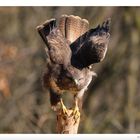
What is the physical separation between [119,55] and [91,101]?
481 millimetres

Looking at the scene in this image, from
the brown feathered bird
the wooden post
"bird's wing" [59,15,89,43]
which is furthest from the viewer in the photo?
"bird's wing" [59,15,89,43]

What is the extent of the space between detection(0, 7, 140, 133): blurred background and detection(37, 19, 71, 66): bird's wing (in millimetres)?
1485

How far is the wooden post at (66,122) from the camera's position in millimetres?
5180

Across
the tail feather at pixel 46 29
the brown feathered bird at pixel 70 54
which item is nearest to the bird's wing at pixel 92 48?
the brown feathered bird at pixel 70 54

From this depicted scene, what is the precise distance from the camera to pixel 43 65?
6.84 m

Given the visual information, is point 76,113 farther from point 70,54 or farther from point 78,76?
point 70,54

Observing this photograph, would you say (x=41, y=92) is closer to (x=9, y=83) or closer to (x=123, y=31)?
(x=9, y=83)

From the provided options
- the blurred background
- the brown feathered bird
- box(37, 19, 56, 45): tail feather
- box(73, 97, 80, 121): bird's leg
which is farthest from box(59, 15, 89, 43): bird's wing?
Answer: the blurred background

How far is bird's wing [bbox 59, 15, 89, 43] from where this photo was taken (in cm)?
→ 543

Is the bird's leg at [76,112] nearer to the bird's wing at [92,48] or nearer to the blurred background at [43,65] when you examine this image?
the bird's wing at [92,48]

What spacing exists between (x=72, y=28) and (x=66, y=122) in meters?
0.62

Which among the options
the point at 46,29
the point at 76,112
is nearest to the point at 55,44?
the point at 46,29

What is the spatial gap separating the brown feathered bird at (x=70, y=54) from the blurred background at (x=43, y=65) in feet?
4.46

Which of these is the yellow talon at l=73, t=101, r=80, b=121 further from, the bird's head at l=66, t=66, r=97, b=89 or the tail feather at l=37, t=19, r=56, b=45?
the tail feather at l=37, t=19, r=56, b=45
